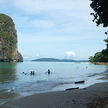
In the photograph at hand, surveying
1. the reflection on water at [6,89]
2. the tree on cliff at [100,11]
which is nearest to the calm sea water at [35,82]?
the reflection on water at [6,89]

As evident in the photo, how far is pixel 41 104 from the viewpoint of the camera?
13383 millimetres

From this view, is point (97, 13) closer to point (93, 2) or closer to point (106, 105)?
point (93, 2)

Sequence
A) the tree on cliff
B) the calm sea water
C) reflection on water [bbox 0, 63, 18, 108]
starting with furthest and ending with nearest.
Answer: the calm sea water < reflection on water [bbox 0, 63, 18, 108] < the tree on cliff

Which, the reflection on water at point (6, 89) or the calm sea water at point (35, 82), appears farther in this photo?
the calm sea water at point (35, 82)

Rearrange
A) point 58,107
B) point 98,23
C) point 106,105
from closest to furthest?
point 106,105, point 58,107, point 98,23

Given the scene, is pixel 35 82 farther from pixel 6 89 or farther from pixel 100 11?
pixel 100 11

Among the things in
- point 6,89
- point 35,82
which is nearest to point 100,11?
point 6,89

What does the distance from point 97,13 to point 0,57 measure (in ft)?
580

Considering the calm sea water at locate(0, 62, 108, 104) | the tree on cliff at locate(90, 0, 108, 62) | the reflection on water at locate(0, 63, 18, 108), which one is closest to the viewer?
the tree on cliff at locate(90, 0, 108, 62)

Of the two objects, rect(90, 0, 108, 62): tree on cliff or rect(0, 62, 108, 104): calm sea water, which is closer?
rect(90, 0, 108, 62): tree on cliff

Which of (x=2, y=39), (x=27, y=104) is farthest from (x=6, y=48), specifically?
(x=27, y=104)

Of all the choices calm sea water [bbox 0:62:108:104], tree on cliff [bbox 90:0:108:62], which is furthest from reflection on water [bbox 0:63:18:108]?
tree on cliff [bbox 90:0:108:62]

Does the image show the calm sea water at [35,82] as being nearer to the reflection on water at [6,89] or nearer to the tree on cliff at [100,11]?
the reflection on water at [6,89]

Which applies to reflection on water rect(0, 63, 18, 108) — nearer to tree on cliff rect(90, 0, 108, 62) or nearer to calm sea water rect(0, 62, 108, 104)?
calm sea water rect(0, 62, 108, 104)
